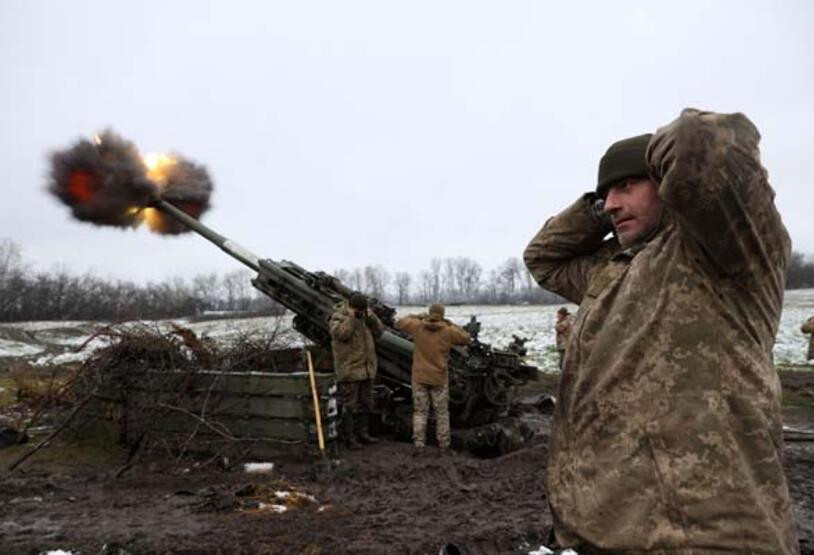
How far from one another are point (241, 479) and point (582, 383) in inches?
254

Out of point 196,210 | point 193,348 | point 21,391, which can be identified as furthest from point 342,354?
point 21,391

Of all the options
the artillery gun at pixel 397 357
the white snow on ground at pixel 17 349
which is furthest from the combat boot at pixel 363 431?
the white snow on ground at pixel 17 349

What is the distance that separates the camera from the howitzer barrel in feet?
35.6

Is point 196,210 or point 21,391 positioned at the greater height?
point 196,210

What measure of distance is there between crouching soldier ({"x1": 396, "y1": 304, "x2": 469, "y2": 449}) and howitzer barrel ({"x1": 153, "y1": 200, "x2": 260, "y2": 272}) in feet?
10.5

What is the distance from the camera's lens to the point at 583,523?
6.24 ft

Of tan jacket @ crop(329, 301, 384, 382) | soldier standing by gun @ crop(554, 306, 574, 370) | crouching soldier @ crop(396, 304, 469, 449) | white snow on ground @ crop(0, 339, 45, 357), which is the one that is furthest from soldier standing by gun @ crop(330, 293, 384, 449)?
white snow on ground @ crop(0, 339, 45, 357)

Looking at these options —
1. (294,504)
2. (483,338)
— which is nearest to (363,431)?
(294,504)

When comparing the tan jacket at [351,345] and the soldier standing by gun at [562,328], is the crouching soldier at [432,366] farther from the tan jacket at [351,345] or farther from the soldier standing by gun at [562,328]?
the soldier standing by gun at [562,328]

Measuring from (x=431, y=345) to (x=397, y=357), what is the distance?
1.35 metres

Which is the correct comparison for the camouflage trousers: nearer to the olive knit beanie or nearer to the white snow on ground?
the olive knit beanie

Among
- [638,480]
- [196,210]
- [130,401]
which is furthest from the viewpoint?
[196,210]

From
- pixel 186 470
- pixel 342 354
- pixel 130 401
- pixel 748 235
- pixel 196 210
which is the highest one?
pixel 196 210

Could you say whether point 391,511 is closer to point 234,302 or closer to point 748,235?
point 748,235
